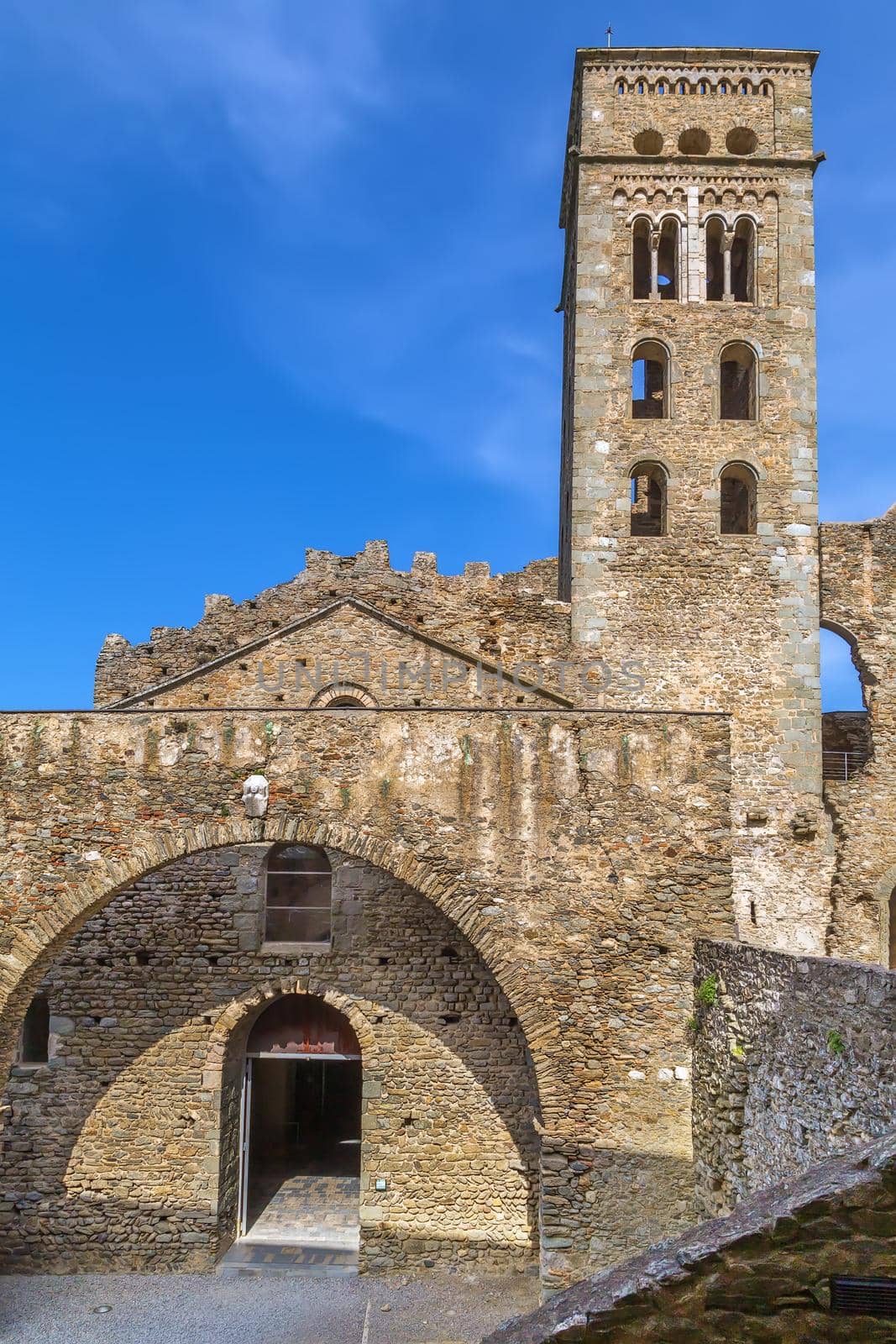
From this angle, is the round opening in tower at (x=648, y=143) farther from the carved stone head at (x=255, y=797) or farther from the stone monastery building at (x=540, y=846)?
the carved stone head at (x=255, y=797)

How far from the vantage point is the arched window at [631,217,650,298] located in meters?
18.2

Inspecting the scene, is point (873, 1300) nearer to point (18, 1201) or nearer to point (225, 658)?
point (18, 1201)

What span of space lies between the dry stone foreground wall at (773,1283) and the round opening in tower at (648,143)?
18467 mm

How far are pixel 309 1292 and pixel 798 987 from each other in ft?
24.8

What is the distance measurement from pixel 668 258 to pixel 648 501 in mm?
4722

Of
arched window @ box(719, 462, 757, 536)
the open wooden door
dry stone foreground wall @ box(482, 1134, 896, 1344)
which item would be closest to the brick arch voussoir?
the open wooden door

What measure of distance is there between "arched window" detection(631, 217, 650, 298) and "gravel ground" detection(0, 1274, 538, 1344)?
16.0m

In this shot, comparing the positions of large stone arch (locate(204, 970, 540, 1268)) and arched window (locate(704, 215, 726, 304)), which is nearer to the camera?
large stone arch (locate(204, 970, 540, 1268))

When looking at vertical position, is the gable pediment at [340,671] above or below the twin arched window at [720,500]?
below

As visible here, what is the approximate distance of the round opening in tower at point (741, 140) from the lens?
18.0 metres

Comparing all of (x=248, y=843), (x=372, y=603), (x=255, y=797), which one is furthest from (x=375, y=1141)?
(x=372, y=603)

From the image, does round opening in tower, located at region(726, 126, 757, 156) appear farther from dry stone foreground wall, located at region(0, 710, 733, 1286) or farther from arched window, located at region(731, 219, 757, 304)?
dry stone foreground wall, located at region(0, 710, 733, 1286)

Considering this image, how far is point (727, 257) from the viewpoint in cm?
1789

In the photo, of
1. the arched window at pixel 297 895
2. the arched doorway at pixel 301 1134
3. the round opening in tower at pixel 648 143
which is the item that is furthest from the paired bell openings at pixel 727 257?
the arched doorway at pixel 301 1134
